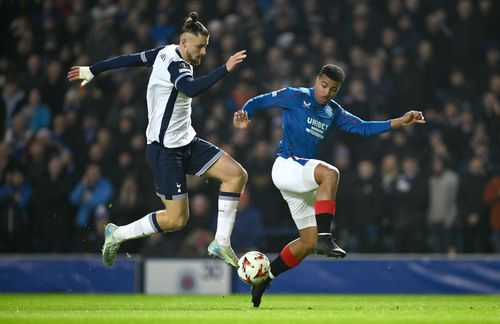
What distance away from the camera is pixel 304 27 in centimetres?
1689

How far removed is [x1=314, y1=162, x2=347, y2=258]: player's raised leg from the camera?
8.73 metres

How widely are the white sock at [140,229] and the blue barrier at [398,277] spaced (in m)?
4.58

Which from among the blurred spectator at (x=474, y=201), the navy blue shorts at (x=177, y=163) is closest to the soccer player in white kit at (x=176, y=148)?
the navy blue shorts at (x=177, y=163)

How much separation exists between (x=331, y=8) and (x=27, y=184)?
6.24m

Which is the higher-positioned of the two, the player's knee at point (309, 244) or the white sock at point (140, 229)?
the white sock at point (140, 229)

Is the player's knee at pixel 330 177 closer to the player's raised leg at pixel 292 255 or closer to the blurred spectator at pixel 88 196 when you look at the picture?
the player's raised leg at pixel 292 255

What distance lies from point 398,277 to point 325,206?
→ 5706 mm

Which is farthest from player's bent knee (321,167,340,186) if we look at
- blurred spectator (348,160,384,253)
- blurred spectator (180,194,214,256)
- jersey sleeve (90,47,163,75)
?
blurred spectator (180,194,214,256)

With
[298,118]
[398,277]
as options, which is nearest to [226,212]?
[298,118]

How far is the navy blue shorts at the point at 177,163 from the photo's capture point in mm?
9430

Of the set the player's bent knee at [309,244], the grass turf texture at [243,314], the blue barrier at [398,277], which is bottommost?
the grass turf texture at [243,314]

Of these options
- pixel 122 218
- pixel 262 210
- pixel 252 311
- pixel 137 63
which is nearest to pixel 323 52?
pixel 262 210

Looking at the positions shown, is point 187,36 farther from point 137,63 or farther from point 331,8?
point 331,8

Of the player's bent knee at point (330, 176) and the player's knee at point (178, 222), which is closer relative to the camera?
the player's bent knee at point (330, 176)
